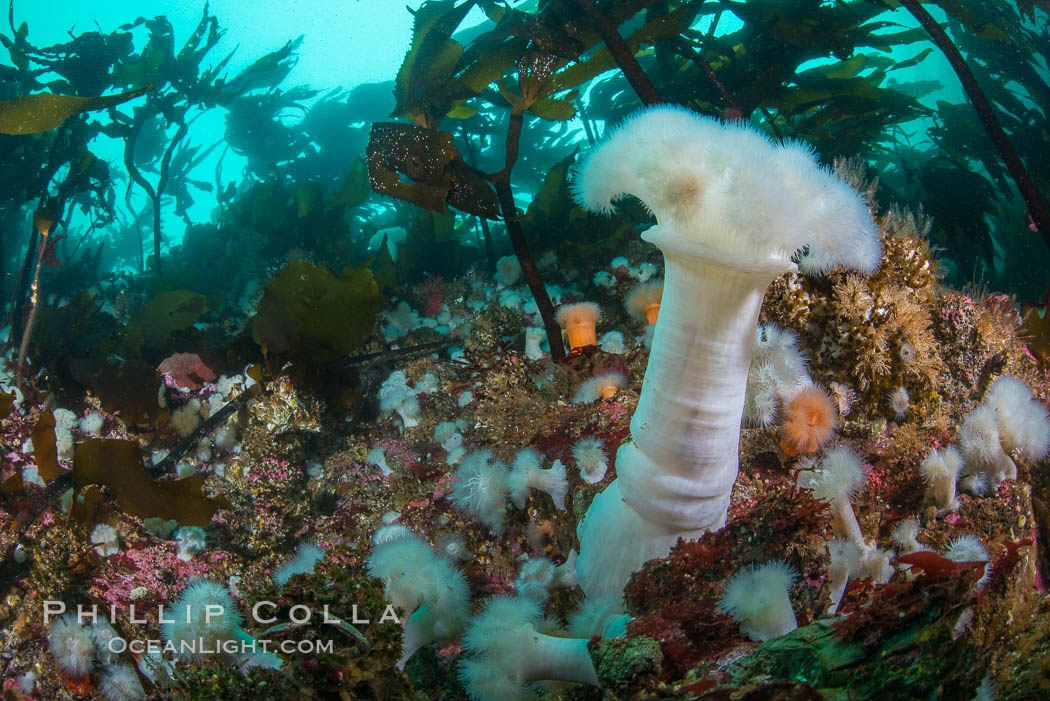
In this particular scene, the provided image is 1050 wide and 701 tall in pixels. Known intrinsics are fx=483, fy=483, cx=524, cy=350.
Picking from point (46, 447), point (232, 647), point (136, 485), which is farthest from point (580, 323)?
point (46, 447)

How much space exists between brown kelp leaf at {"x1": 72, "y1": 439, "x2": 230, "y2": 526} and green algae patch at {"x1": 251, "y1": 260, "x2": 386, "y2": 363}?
4.14ft

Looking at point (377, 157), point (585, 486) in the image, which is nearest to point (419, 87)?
point (377, 157)

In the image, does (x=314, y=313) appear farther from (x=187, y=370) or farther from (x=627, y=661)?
(x=627, y=661)

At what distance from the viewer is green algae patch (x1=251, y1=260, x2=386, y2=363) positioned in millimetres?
4328

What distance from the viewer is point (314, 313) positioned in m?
4.45

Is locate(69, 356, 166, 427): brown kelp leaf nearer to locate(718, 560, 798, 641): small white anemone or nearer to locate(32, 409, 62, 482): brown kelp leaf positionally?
locate(32, 409, 62, 482): brown kelp leaf

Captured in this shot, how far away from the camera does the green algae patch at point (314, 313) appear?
433cm

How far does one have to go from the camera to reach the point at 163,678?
2229 mm

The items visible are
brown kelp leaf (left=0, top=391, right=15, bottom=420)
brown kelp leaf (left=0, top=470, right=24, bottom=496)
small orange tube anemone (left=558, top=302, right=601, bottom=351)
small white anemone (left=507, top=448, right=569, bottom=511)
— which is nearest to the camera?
small white anemone (left=507, top=448, right=569, bottom=511)

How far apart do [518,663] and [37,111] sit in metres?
6.63

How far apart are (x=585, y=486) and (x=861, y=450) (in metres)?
1.47

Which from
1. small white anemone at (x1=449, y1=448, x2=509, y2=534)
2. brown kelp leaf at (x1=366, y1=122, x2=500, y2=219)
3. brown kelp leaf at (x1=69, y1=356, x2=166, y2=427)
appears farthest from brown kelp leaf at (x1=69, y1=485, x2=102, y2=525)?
brown kelp leaf at (x1=366, y1=122, x2=500, y2=219)

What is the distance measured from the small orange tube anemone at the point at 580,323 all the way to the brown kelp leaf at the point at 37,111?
210 inches

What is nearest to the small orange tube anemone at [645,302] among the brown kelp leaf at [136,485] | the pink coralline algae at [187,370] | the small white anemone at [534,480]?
the small white anemone at [534,480]
